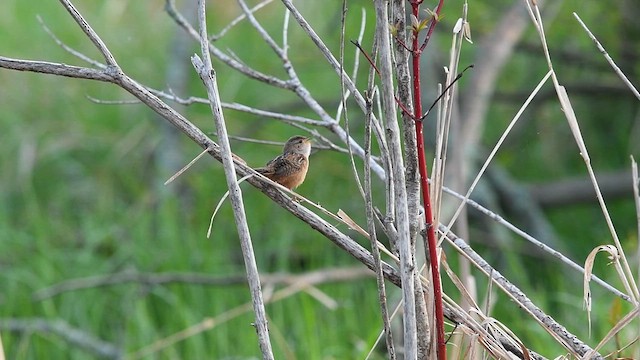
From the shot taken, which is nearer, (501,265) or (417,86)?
(417,86)

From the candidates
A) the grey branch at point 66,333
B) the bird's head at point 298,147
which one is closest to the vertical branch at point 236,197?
the bird's head at point 298,147

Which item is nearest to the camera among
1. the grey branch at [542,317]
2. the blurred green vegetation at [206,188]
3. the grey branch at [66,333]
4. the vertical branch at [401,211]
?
the vertical branch at [401,211]

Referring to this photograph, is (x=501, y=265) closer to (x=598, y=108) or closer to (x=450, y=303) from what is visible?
(x=598, y=108)

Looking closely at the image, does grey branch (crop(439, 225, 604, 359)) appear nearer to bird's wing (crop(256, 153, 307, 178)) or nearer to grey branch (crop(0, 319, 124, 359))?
bird's wing (crop(256, 153, 307, 178))

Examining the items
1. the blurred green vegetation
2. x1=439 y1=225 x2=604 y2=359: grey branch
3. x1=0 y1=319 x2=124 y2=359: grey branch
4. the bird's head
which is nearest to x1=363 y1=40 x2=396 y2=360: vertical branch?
x1=439 y1=225 x2=604 y2=359: grey branch

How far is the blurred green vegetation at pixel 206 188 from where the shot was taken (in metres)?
4.65

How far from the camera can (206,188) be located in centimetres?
600

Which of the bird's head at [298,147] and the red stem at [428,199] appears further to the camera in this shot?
the bird's head at [298,147]

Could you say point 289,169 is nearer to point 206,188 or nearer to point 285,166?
point 285,166

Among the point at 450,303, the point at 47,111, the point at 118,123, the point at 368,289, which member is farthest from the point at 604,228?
the point at 450,303

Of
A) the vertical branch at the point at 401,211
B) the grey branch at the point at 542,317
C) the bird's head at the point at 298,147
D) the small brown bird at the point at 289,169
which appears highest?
the bird's head at the point at 298,147

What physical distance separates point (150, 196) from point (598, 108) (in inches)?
122

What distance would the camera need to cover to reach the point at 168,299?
4.82 metres

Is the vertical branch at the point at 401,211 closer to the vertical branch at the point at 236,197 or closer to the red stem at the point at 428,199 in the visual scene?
the red stem at the point at 428,199
